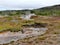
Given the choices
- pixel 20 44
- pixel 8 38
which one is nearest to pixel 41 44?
pixel 20 44

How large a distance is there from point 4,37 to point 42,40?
358cm

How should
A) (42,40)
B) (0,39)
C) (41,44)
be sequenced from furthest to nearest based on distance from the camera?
(0,39) < (42,40) < (41,44)

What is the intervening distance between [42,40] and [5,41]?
2.86 m

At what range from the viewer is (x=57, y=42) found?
1440 centimetres

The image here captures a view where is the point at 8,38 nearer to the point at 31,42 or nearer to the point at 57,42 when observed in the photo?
the point at 31,42

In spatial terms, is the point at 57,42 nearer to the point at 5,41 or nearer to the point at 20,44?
the point at 20,44

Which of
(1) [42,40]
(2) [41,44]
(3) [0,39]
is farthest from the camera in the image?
(3) [0,39]

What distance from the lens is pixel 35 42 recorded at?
48.3ft

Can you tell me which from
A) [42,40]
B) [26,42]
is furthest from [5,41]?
[42,40]

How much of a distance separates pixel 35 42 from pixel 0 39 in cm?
318

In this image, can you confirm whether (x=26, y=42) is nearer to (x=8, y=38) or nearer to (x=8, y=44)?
(x=8, y=44)

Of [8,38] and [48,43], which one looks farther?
[8,38]

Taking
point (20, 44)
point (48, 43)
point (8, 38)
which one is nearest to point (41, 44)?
point (48, 43)

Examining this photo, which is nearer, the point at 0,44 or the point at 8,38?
the point at 0,44
